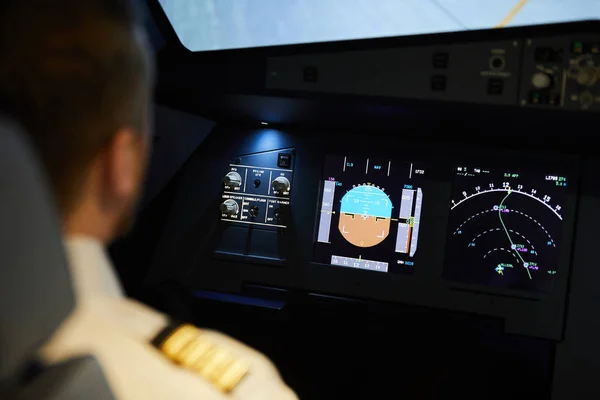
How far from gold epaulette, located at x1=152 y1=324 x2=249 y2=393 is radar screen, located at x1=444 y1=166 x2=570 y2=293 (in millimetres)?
1324

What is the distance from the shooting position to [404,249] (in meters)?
1.94

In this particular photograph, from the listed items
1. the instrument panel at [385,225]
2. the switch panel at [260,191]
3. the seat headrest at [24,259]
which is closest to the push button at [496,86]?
Answer: the instrument panel at [385,225]

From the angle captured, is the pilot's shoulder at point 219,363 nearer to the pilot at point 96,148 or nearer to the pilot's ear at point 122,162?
the pilot at point 96,148

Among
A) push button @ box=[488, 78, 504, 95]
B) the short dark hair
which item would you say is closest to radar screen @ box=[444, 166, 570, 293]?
push button @ box=[488, 78, 504, 95]

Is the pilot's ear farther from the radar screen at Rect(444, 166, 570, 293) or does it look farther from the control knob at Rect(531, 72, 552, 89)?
the radar screen at Rect(444, 166, 570, 293)

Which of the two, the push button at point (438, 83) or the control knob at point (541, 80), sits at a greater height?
the control knob at point (541, 80)

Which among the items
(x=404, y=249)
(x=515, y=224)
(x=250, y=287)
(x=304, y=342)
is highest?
(x=515, y=224)

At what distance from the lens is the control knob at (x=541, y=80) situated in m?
1.56

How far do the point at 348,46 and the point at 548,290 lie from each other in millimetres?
942

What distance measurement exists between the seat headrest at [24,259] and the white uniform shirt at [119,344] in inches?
1.9

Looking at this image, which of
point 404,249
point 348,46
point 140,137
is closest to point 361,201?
point 404,249

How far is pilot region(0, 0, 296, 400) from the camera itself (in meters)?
0.52

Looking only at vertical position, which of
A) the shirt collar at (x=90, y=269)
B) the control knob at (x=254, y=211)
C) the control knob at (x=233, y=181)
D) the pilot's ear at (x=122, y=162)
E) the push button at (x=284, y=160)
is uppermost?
the push button at (x=284, y=160)

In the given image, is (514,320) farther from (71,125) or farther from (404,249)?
(71,125)
